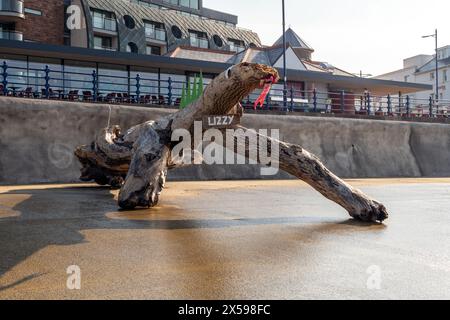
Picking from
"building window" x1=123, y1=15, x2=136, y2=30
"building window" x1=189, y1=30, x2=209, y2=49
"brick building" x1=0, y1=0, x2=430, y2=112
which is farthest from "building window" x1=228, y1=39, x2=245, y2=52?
"building window" x1=123, y1=15, x2=136, y2=30

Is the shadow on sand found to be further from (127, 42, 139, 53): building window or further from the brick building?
(127, 42, 139, 53): building window

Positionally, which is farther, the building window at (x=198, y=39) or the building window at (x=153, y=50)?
the building window at (x=198, y=39)

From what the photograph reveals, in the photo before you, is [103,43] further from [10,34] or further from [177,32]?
[10,34]

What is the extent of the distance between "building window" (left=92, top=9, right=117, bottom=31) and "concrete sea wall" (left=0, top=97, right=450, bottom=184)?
1884 centimetres

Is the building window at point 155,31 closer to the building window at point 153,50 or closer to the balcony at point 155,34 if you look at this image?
the balcony at point 155,34

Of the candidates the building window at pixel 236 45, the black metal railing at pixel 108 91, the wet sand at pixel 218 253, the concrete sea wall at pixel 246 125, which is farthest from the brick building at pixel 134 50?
the wet sand at pixel 218 253

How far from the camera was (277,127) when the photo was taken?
49.5 ft

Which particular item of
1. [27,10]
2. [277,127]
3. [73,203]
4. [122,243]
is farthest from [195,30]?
[122,243]

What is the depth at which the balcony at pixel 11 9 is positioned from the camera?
2566 centimetres

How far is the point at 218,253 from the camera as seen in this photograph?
353 cm

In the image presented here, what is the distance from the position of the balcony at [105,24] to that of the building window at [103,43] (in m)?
1.13

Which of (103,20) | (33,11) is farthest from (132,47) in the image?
(33,11)
